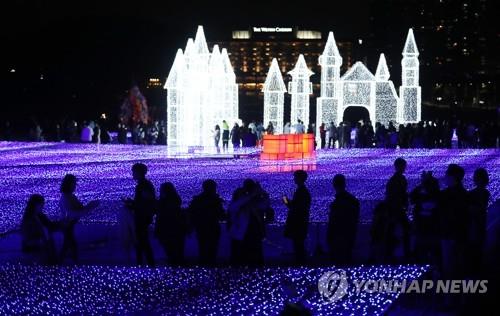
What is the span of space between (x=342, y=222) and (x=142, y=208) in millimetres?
2550

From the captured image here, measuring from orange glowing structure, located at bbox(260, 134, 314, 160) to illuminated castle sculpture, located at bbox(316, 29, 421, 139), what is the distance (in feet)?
52.8

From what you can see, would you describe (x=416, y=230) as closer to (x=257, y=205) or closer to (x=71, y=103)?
(x=257, y=205)

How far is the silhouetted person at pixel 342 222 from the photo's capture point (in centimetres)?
1148

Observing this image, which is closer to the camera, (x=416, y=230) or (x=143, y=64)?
(x=416, y=230)

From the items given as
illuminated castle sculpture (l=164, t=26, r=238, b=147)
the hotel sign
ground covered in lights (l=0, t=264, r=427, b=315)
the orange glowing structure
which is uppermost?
the hotel sign

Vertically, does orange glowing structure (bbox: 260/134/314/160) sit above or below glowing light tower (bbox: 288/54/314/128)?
below

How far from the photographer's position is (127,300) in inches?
343

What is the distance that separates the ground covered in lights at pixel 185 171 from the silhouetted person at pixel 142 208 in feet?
11.6

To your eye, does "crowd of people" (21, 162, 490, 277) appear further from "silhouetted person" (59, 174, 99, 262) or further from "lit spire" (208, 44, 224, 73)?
"lit spire" (208, 44, 224, 73)

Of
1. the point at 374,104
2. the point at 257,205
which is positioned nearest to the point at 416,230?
the point at 257,205

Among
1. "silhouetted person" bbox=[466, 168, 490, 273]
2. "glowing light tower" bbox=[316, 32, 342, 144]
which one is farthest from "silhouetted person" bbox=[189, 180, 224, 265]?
"glowing light tower" bbox=[316, 32, 342, 144]

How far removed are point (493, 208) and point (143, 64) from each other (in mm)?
102632

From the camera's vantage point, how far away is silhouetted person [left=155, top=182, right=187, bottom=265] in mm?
11750

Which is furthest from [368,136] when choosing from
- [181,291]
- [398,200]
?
[181,291]
